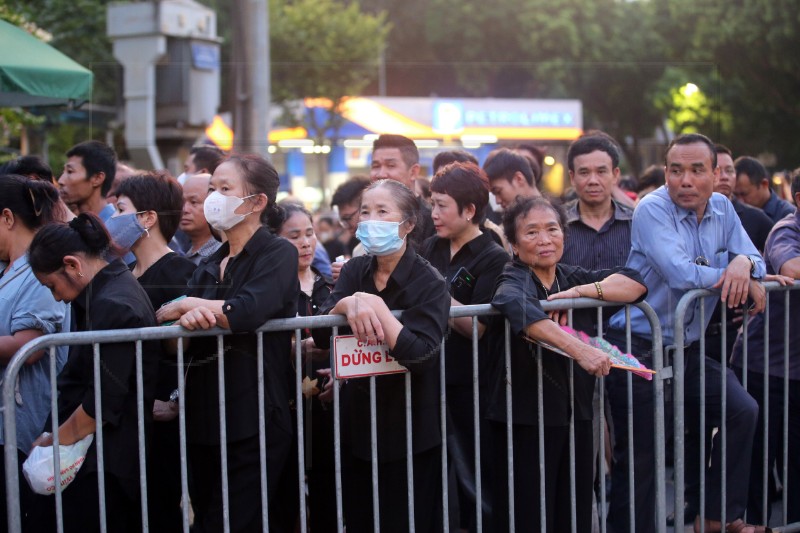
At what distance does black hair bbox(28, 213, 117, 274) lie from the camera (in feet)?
12.5

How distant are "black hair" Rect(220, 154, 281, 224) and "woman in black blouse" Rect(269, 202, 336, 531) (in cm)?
31

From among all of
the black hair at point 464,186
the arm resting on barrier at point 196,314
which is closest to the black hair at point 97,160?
the black hair at point 464,186

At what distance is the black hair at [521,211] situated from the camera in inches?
175

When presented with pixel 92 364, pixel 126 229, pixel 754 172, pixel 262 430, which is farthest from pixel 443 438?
pixel 754 172

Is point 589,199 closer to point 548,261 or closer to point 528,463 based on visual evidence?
point 548,261

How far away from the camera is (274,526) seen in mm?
4348

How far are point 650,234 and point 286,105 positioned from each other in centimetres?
2574

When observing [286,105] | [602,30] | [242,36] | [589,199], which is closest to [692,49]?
[602,30]

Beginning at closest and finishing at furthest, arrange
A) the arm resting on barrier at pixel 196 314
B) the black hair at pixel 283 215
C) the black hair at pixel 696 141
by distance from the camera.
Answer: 1. the arm resting on barrier at pixel 196 314
2. the black hair at pixel 696 141
3. the black hair at pixel 283 215

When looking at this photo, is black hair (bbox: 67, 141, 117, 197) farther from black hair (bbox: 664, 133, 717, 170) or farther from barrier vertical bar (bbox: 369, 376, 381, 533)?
black hair (bbox: 664, 133, 717, 170)

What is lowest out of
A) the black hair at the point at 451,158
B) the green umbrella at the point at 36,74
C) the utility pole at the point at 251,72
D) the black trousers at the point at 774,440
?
the black trousers at the point at 774,440

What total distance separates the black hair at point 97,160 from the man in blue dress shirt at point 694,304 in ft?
10.9

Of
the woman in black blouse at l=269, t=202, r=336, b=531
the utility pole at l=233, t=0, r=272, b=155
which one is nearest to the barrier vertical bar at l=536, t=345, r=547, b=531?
the woman in black blouse at l=269, t=202, r=336, b=531

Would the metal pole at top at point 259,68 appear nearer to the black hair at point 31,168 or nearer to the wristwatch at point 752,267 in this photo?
the black hair at point 31,168
